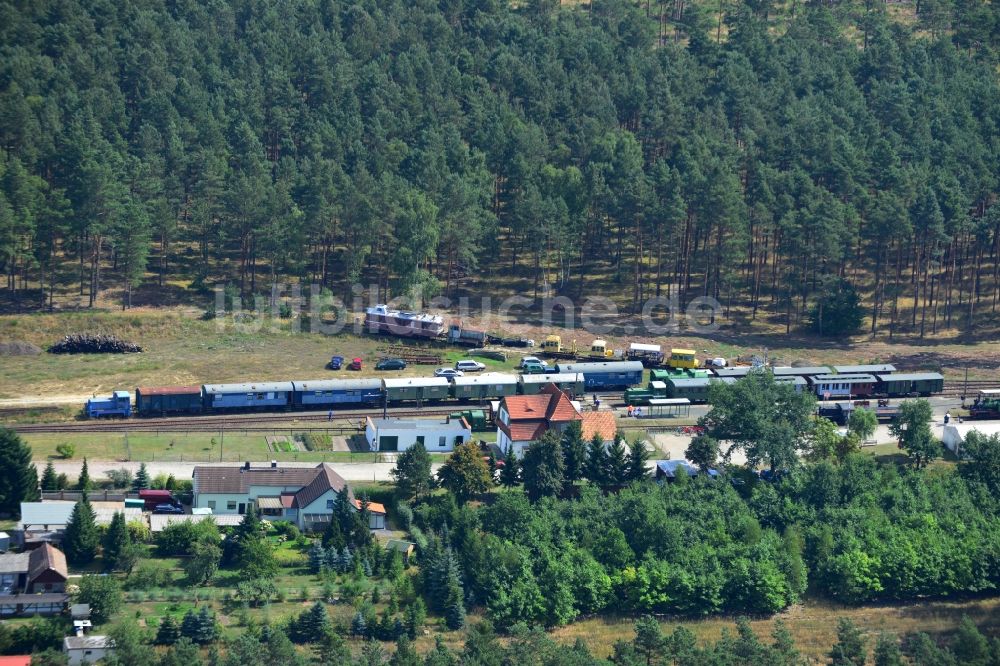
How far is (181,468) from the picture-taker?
10288cm

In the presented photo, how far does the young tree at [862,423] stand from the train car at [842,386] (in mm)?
8155

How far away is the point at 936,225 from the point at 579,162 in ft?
116

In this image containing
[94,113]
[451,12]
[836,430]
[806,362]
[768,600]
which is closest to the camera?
[768,600]

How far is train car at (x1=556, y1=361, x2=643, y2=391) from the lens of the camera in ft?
399

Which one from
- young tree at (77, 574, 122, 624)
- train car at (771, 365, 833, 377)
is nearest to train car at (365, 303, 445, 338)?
train car at (771, 365, 833, 377)

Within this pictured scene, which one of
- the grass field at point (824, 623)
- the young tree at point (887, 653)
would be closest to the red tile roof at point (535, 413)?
the grass field at point (824, 623)

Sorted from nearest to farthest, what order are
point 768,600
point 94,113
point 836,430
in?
point 768,600 → point 836,430 → point 94,113

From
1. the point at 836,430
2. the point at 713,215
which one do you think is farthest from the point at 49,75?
the point at 836,430

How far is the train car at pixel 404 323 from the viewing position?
129 metres

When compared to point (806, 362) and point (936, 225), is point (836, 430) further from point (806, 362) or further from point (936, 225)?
point (936, 225)

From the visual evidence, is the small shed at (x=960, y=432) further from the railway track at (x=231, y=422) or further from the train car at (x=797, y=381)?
the railway track at (x=231, y=422)

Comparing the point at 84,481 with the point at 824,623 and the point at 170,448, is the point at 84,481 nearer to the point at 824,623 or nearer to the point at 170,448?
the point at 170,448

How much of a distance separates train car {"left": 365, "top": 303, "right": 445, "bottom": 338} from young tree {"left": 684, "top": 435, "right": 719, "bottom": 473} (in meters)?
29.9

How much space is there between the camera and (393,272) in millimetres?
138375
